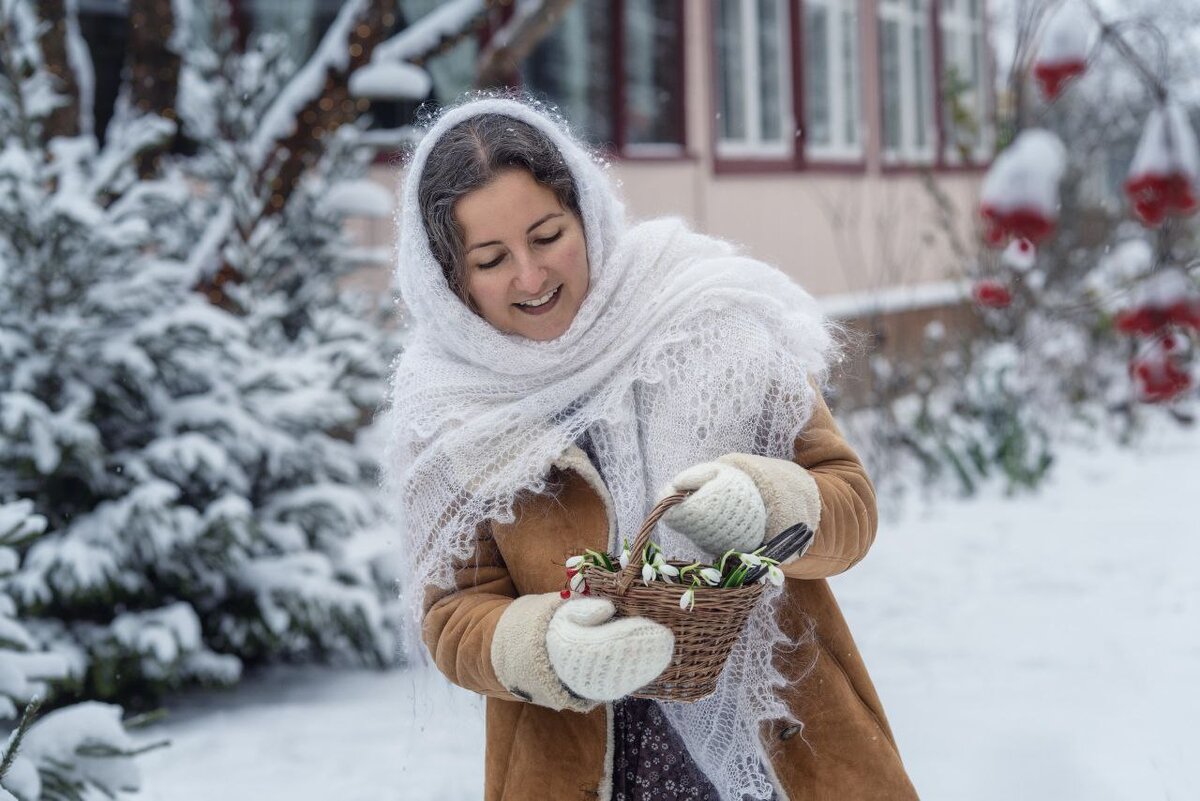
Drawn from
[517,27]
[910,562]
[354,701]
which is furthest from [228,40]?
[910,562]

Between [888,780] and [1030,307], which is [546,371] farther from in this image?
→ [1030,307]

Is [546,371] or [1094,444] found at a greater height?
[546,371]

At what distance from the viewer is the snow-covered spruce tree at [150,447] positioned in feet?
13.3

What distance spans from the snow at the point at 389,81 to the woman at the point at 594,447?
3.70 meters

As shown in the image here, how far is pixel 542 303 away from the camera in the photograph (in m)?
1.99

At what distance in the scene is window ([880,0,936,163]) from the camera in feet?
43.0

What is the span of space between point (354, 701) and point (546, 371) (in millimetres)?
2714

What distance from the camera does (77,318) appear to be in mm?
4184

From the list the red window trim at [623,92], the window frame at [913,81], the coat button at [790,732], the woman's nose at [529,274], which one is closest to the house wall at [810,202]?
the red window trim at [623,92]

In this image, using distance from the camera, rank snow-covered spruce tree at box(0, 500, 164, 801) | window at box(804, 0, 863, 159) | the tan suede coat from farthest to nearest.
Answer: window at box(804, 0, 863, 159)
snow-covered spruce tree at box(0, 500, 164, 801)
the tan suede coat

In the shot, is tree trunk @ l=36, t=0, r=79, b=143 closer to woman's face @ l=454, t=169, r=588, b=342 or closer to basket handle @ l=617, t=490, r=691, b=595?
woman's face @ l=454, t=169, r=588, b=342

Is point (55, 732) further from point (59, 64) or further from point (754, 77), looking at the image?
point (754, 77)

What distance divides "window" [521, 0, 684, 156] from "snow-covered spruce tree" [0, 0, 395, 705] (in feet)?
14.2

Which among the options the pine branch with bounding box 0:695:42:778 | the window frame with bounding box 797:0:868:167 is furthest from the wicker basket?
the window frame with bounding box 797:0:868:167
